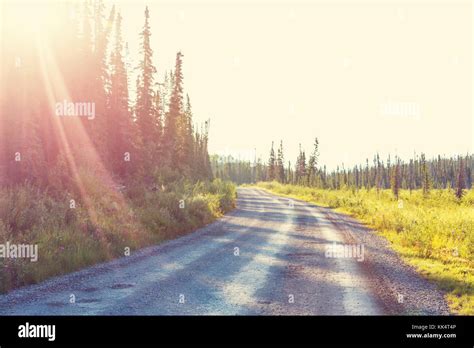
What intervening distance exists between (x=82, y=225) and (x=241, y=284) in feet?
20.4

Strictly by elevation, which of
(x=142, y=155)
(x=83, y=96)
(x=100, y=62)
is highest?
(x=100, y=62)

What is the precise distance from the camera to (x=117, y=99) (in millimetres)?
36312

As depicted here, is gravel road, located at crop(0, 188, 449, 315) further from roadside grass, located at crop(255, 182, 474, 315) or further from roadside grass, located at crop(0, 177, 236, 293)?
roadside grass, located at crop(0, 177, 236, 293)

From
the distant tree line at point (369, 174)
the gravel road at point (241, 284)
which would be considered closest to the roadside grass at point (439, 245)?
the gravel road at point (241, 284)

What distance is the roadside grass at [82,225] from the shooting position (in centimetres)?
955

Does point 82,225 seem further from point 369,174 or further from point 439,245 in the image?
point 369,174

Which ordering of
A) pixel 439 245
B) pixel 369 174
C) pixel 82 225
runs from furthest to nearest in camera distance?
pixel 369 174, pixel 439 245, pixel 82 225

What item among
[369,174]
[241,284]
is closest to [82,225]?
[241,284]

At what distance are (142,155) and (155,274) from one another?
26.4 m

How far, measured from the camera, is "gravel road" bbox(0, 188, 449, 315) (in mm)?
6887

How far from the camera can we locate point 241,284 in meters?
8.62

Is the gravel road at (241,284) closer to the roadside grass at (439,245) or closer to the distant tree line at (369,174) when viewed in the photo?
the roadside grass at (439,245)
